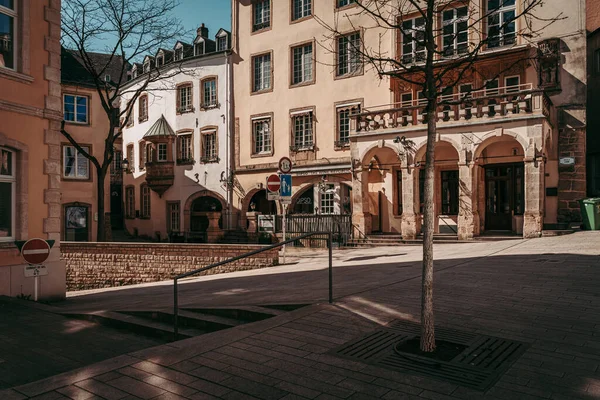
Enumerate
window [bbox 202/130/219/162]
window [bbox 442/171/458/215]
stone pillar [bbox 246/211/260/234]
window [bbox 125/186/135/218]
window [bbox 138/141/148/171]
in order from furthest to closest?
1. window [bbox 125/186/135/218]
2. window [bbox 138/141/148/171]
3. window [bbox 202/130/219/162]
4. stone pillar [bbox 246/211/260/234]
5. window [bbox 442/171/458/215]

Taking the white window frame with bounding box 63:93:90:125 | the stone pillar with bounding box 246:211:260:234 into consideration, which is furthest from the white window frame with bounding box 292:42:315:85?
the white window frame with bounding box 63:93:90:125

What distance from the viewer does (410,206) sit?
65.4 feet

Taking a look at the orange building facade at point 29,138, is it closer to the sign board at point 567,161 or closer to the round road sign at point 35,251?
the round road sign at point 35,251

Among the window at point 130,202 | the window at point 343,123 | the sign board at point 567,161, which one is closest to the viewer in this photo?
the sign board at point 567,161

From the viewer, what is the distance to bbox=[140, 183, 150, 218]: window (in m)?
33.6

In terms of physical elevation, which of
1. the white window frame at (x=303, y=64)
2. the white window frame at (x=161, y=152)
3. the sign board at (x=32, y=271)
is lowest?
the sign board at (x=32, y=271)

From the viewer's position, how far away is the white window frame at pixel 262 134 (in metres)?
27.6

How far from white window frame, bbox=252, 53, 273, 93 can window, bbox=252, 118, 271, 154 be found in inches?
73.6

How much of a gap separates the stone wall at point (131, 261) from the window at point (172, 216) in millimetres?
12287

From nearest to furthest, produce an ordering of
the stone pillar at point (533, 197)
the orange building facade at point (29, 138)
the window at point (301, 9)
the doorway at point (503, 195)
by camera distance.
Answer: the orange building facade at point (29, 138)
the stone pillar at point (533, 197)
the doorway at point (503, 195)
the window at point (301, 9)

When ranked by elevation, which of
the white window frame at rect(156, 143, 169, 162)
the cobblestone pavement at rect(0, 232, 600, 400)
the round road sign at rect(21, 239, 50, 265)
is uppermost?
the white window frame at rect(156, 143, 169, 162)

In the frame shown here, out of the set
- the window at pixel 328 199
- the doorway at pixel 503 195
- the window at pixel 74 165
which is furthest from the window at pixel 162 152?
the doorway at pixel 503 195

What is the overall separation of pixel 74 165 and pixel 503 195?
2412cm

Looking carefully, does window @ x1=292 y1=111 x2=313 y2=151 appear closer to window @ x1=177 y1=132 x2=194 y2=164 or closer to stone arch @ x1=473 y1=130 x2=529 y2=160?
window @ x1=177 y1=132 x2=194 y2=164
